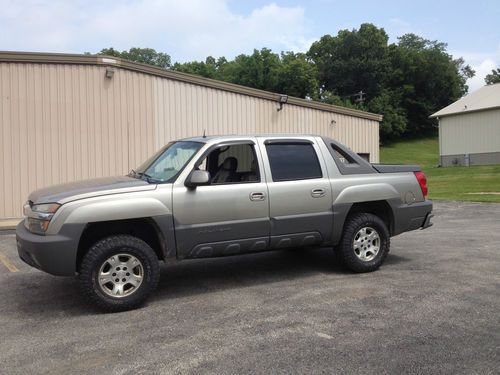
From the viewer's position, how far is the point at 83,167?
42.6ft

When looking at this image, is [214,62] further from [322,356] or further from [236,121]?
[322,356]

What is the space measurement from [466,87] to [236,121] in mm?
82452

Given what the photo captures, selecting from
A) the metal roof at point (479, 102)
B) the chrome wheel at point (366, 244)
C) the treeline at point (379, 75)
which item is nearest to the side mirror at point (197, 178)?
the chrome wheel at point (366, 244)

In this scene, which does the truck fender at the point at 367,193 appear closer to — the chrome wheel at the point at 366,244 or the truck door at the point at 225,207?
the chrome wheel at the point at 366,244

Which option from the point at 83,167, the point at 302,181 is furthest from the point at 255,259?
the point at 83,167

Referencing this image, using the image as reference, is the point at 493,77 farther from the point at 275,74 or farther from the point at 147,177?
the point at 147,177

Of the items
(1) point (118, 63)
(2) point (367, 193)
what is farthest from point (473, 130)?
(2) point (367, 193)

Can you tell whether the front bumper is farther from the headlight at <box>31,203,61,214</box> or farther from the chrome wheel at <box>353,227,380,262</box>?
the chrome wheel at <box>353,227,380,262</box>

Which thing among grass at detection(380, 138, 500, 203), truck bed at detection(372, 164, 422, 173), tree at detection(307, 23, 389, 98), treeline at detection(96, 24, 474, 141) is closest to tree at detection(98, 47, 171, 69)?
treeline at detection(96, 24, 474, 141)

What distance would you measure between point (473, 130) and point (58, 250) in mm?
42252

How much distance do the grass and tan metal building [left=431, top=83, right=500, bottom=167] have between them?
2441 mm

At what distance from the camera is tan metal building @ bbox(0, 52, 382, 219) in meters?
12.2

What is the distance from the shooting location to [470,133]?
41969 millimetres

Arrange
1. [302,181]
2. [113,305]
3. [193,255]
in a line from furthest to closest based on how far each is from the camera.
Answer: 1. [302,181]
2. [193,255]
3. [113,305]
